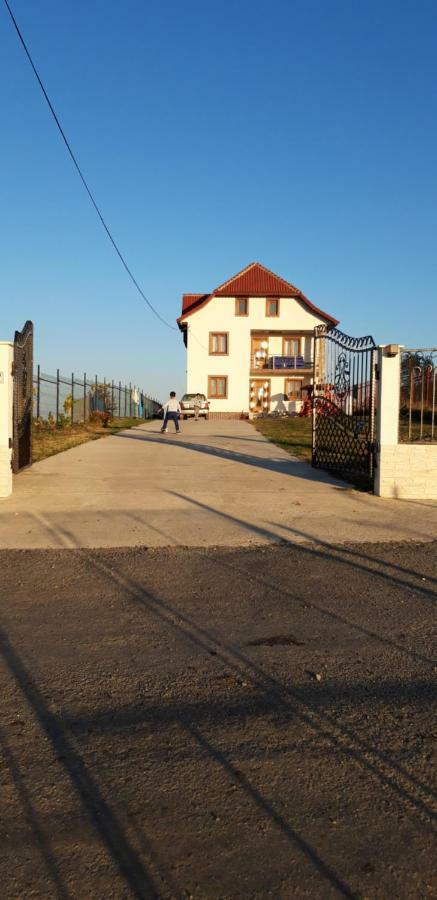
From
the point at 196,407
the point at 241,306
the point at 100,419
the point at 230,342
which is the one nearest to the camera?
the point at 100,419

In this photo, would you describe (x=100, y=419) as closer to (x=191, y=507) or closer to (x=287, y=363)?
(x=287, y=363)

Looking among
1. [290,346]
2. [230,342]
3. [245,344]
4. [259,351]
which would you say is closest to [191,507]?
[230,342]

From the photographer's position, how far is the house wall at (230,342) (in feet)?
156

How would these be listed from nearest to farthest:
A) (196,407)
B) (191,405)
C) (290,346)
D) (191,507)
Result: (191,507) → (196,407) → (191,405) → (290,346)

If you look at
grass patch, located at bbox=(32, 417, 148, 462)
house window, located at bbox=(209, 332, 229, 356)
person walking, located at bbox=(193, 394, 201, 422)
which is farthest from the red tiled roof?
grass patch, located at bbox=(32, 417, 148, 462)

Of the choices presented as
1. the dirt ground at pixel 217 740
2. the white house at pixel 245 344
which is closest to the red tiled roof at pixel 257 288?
the white house at pixel 245 344

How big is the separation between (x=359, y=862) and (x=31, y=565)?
4489 millimetres

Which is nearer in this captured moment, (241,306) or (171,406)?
(171,406)

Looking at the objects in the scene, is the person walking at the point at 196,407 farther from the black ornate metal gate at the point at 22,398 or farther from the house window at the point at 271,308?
the black ornate metal gate at the point at 22,398

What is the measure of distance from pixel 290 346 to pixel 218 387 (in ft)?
19.8

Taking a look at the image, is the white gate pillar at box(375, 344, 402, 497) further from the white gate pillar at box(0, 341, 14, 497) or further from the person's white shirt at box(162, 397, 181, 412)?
the person's white shirt at box(162, 397, 181, 412)

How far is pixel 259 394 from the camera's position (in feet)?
159

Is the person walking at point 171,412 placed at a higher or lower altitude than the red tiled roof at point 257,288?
lower

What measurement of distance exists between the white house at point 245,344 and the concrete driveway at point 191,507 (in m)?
33.6
